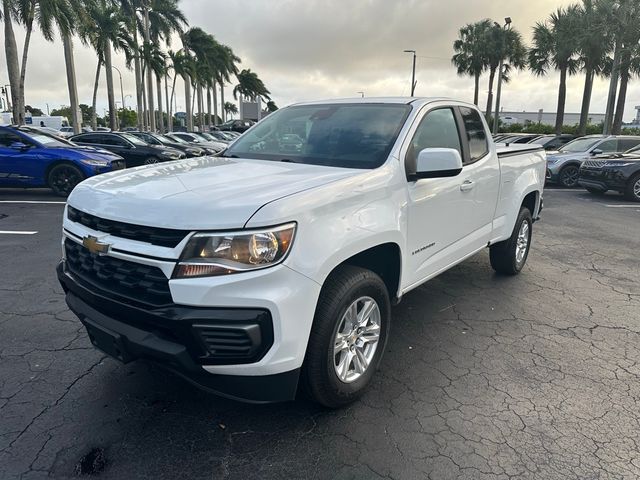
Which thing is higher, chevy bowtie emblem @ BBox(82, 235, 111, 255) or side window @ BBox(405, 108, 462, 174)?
side window @ BBox(405, 108, 462, 174)

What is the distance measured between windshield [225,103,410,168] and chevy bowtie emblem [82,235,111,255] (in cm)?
148

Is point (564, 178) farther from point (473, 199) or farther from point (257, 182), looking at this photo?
point (257, 182)

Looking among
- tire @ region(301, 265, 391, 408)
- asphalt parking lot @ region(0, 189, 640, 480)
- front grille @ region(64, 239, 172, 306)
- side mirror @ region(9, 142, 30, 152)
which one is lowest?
asphalt parking lot @ region(0, 189, 640, 480)

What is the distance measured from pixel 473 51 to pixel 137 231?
143 ft

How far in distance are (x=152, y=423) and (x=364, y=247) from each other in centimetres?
159

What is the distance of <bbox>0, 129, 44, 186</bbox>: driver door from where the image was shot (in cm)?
1042

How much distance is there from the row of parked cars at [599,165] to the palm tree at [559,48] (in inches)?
495

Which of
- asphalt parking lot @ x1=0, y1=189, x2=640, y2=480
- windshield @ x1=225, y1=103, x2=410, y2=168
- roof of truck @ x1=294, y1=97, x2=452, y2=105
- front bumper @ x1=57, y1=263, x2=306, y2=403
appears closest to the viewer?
front bumper @ x1=57, y1=263, x2=306, y2=403


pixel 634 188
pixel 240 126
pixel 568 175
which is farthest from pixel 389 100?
pixel 240 126

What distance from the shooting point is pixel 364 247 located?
2.71 meters

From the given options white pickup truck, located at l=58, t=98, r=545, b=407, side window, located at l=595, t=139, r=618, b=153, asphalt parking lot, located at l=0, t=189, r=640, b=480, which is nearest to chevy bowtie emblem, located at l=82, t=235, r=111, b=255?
white pickup truck, located at l=58, t=98, r=545, b=407

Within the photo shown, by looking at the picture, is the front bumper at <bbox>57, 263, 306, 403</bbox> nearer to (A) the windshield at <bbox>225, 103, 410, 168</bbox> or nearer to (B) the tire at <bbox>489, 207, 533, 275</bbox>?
(A) the windshield at <bbox>225, 103, 410, 168</bbox>

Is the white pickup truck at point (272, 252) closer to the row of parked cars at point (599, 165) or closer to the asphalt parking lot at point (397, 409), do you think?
the asphalt parking lot at point (397, 409)

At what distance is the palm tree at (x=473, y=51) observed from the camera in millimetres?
38906
